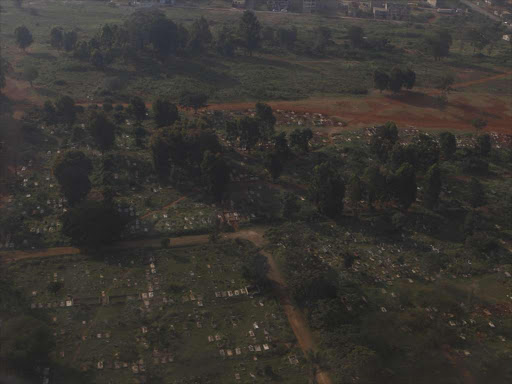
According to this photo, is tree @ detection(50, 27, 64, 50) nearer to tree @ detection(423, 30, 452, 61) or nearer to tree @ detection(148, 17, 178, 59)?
tree @ detection(148, 17, 178, 59)

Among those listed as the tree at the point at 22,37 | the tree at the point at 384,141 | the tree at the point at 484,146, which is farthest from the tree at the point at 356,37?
the tree at the point at 22,37

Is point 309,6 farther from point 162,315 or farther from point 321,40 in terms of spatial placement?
point 162,315

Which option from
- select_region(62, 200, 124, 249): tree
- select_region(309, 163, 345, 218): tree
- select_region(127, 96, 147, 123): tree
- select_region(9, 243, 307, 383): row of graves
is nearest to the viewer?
select_region(9, 243, 307, 383): row of graves

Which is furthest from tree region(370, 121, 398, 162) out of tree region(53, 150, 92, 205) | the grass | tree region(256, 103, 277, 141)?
tree region(53, 150, 92, 205)

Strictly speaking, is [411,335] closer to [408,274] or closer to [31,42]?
[408,274]

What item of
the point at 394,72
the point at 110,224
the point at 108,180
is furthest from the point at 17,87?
the point at 394,72
